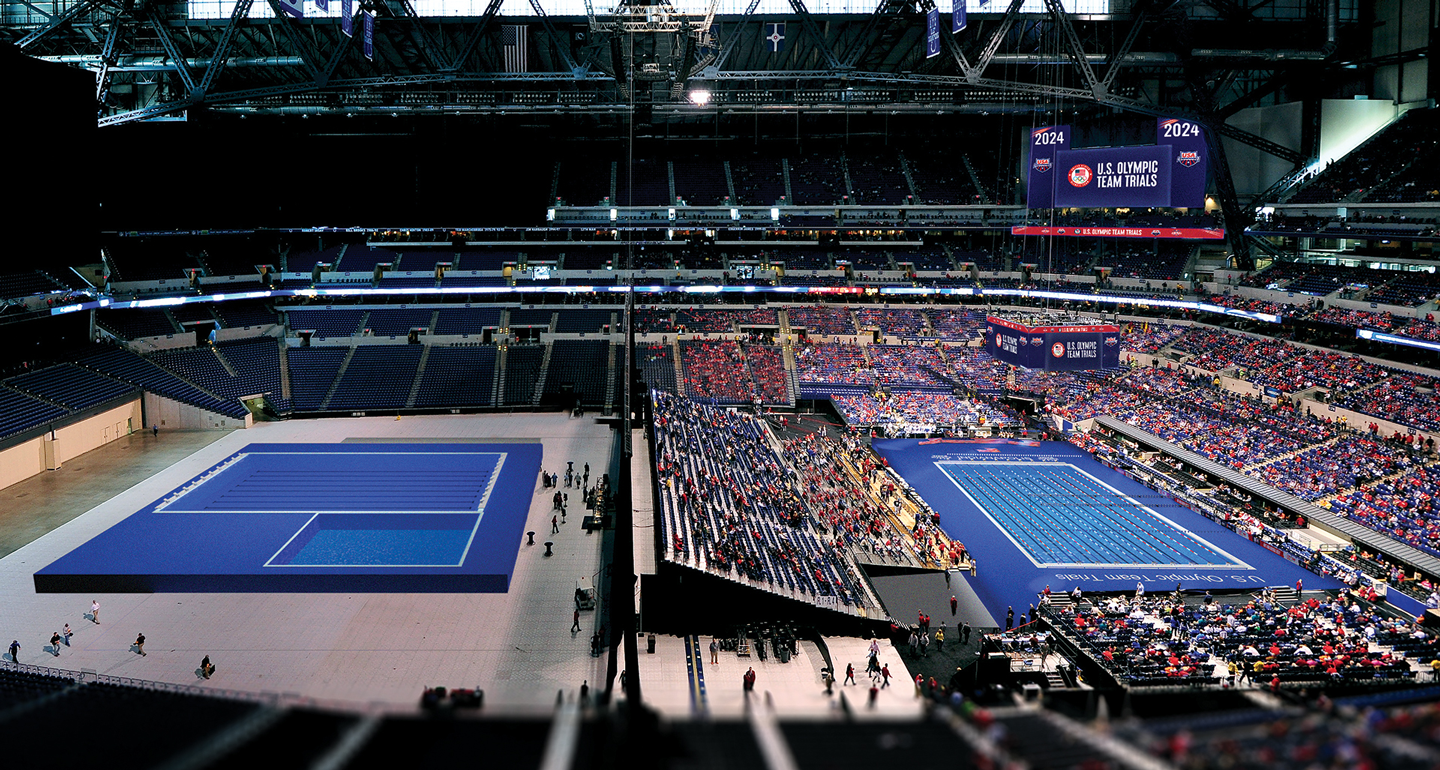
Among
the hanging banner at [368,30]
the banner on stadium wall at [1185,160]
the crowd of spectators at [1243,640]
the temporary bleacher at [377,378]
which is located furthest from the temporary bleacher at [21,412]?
the banner on stadium wall at [1185,160]

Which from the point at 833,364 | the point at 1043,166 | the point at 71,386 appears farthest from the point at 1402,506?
the point at 71,386

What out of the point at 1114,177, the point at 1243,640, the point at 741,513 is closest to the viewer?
the point at 1243,640

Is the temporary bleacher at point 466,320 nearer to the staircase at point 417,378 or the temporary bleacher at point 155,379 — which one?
the staircase at point 417,378

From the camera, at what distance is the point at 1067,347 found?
82.6 ft

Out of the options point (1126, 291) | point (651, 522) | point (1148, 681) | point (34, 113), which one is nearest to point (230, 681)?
point (651, 522)

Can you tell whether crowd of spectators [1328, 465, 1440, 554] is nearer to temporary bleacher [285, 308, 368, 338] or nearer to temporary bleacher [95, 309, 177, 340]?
temporary bleacher [285, 308, 368, 338]

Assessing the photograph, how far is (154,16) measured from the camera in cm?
3369

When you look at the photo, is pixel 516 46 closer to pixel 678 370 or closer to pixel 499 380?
pixel 499 380

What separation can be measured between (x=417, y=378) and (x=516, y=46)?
15958 millimetres

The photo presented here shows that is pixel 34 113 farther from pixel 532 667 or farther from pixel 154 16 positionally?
pixel 532 667

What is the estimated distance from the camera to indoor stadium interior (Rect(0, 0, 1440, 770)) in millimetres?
11273

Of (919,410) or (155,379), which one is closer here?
(155,379)

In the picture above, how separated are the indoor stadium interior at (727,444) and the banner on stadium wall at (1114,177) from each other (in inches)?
6.5

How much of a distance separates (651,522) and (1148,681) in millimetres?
10282
